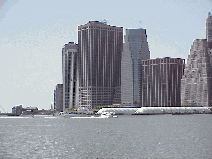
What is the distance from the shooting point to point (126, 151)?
4119 inches

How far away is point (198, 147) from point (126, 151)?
69.7 feet

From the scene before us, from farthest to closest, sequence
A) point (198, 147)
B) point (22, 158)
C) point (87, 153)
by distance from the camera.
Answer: point (198, 147)
point (87, 153)
point (22, 158)

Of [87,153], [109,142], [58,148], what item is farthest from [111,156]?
[109,142]

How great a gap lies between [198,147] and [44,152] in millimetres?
41487

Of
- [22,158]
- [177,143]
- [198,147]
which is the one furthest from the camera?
[177,143]

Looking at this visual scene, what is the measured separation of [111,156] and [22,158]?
20.6m

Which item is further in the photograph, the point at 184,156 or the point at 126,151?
the point at 126,151

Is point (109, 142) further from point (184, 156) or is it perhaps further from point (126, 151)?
point (184, 156)

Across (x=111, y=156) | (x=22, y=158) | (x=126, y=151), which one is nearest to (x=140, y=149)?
(x=126, y=151)

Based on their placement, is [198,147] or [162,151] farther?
[198,147]

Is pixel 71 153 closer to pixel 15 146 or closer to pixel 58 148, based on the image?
pixel 58 148

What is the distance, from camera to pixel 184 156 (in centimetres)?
9531

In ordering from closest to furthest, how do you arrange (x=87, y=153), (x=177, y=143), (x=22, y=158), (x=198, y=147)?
(x=22, y=158) → (x=87, y=153) → (x=198, y=147) → (x=177, y=143)

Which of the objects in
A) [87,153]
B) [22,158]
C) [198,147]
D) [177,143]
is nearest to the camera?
[22,158]
